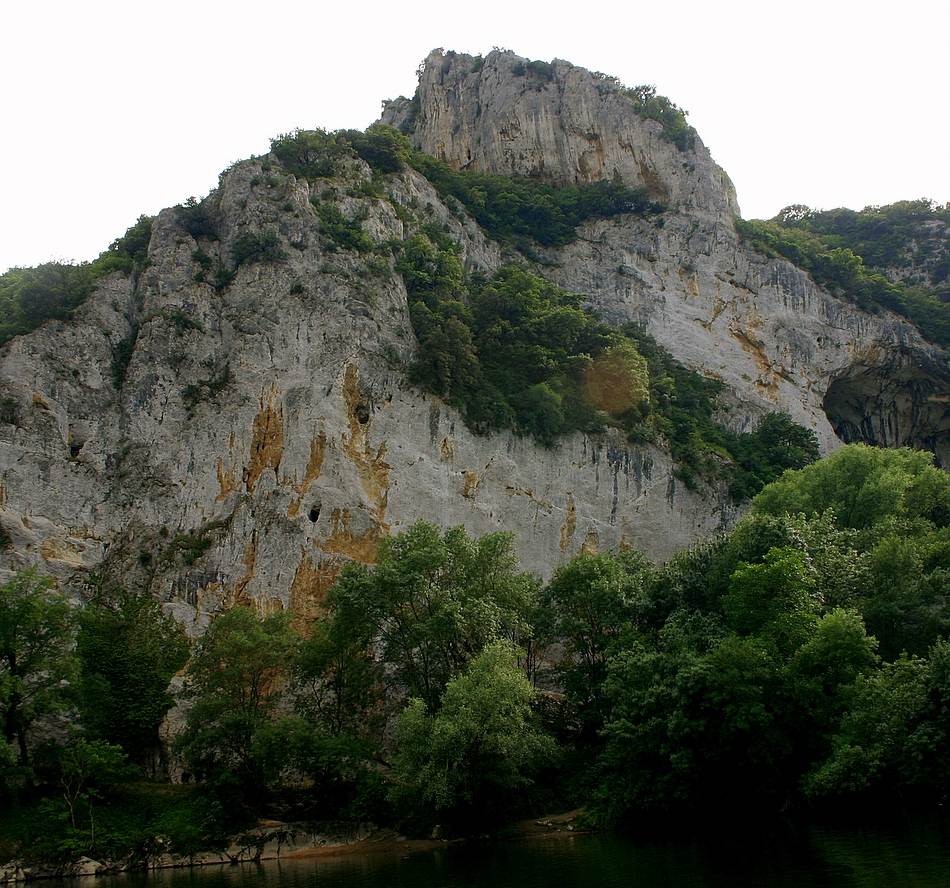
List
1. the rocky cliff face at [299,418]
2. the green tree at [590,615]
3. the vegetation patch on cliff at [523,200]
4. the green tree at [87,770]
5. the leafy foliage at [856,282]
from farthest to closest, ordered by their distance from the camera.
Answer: the vegetation patch on cliff at [523,200]
the leafy foliage at [856,282]
the rocky cliff face at [299,418]
the green tree at [590,615]
the green tree at [87,770]

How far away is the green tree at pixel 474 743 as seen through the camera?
2775 cm

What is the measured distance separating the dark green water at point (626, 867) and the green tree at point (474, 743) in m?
1.85

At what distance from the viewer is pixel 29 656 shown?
101 feet

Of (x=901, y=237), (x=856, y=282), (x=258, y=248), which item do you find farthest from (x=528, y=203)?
(x=901, y=237)

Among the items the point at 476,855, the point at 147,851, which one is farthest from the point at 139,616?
the point at 476,855

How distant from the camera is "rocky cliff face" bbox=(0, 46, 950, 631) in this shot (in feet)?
131

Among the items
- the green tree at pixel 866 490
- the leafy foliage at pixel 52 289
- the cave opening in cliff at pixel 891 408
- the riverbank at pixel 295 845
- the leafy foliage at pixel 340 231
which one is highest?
the leafy foliage at pixel 340 231

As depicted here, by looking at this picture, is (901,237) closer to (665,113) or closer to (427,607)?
(665,113)

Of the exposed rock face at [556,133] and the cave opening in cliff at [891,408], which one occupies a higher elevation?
the exposed rock face at [556,133]

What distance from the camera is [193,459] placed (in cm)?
4234

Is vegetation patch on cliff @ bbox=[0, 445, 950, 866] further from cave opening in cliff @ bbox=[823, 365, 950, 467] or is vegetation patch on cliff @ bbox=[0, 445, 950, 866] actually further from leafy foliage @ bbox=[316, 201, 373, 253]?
cave opening in cliff @ bbox=[823, 365, 950, 467]

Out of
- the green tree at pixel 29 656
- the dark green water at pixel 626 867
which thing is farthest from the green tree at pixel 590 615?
the green tree at pixel 29 656

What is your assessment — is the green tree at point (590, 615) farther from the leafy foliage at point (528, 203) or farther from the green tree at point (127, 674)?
the leafy foliage at point (528, 203)

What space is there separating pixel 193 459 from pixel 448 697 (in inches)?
757
